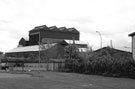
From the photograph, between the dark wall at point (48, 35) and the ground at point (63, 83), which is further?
the dark wall at point (48, 35)

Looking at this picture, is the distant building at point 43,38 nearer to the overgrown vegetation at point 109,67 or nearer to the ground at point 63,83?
the overgrown vegetation at point 109,67

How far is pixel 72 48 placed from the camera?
220ft

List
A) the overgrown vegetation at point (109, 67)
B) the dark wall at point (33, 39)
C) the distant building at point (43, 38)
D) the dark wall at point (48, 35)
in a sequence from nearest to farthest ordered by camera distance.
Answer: the overgrown vegetation at point (109, 67) < the distant building at point (43, 38) < the dark wall at point (33, 39) < the dark wall at point (48, 35)

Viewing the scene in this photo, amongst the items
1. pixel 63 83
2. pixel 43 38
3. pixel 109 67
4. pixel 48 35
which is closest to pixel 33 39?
pixel 48 35

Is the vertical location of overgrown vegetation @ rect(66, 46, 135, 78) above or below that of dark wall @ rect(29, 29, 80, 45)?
below

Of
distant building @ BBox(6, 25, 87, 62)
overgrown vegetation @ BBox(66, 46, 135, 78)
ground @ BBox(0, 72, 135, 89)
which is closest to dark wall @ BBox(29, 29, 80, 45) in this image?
distant building @ BBox(6, 25, 87, 62)

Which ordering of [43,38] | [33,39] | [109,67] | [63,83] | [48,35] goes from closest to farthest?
1. [63,83]
2. [109,67]
3. [43,38]
4. [48,35]
5. [33,39]

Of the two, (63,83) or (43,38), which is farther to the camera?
(43,38)

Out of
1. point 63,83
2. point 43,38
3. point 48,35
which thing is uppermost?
point 48,35

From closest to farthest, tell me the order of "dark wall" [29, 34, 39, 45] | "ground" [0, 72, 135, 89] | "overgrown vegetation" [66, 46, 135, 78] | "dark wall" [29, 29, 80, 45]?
"ground" [0, 72, 135, 89] < "overgrown vegetation" [66, 46, 135, 78] < "dark wall" [29, 34, 39, 45] < "dark wall" [29, 29, 80, 45]

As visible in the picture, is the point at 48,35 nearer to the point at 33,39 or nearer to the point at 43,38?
the point at 33,39

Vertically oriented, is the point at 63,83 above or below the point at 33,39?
below

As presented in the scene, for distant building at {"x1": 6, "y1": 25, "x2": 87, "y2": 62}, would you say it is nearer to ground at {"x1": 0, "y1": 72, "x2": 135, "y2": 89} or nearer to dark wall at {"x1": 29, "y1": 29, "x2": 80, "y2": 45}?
dark wall at {"x1": 29, "y1": 29, "x2": 80, "y2": 45}

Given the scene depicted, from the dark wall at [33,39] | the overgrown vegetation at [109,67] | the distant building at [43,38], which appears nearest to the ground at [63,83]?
the overgrown vegetation at [109,67]
